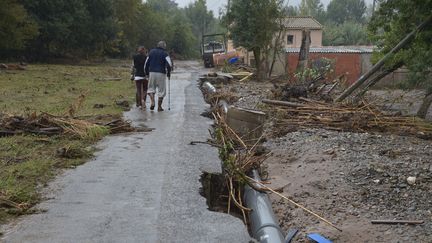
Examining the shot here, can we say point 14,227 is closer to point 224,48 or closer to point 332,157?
point 332,157

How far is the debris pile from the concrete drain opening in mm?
4296

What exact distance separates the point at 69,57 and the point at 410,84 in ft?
128

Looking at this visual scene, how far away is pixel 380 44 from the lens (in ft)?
71.6

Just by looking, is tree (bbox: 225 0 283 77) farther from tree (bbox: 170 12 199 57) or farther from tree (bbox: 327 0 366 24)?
tree (bbox: 327 0 366 24)

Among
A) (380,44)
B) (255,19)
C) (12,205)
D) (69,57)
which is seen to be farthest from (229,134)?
(69,57)

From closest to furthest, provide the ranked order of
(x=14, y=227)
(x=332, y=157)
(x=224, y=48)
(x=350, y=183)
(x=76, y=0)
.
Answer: (x=14, y=227) → (x=350, y=183) → (x=332, y=157) → (x=76, y=0) → (x=224, y=48)

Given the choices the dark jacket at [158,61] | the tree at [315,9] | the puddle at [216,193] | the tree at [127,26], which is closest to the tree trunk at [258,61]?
the dark jacket at [158,61]

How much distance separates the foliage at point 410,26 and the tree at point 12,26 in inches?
1012

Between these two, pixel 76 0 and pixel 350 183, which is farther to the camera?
pixel 76 0

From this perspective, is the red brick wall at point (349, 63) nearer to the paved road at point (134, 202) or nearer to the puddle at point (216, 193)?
the paved road at point (134, 202)

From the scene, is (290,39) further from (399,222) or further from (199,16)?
(199,16)

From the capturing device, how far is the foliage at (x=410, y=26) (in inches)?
503

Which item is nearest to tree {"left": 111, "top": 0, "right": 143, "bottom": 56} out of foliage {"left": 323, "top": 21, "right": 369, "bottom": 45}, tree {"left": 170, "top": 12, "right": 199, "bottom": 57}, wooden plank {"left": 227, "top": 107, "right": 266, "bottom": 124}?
tree {"left": 170, "top": 12, "right": 199, "bottom": 57}

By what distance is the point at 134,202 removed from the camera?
6258mm
